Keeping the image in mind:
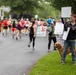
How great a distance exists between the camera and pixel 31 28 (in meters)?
18.1

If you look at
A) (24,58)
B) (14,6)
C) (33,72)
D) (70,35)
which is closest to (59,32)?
(24,58)

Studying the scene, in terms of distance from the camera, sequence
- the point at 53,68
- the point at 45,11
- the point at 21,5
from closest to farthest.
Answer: the point at 53,68
the point at 21,5
the point at 45,11

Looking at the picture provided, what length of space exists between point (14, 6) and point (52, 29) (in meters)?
47.0

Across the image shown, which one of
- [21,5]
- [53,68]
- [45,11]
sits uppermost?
[21,5]

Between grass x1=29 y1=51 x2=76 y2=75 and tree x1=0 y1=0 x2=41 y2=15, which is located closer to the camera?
grass x1=29 y1=51 x2=76 y2=75

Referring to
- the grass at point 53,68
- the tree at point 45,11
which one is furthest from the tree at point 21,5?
the grass at point 53,68

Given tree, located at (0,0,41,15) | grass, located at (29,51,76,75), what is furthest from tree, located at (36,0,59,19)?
grass, located at (29,51,76,75)

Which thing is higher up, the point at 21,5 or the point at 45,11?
the point at 21,5

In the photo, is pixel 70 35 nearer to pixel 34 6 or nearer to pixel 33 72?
pixel 33 72

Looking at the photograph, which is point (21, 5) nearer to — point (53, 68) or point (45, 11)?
point (45, 11)

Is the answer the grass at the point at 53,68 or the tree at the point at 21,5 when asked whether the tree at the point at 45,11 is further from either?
the grass at the point at 53,68

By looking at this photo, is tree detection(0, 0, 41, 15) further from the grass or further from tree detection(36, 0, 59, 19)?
the grass

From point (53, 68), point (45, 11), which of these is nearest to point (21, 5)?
point (45, 11)

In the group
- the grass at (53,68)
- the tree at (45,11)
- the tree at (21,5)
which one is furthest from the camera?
the tree at (45,11)
